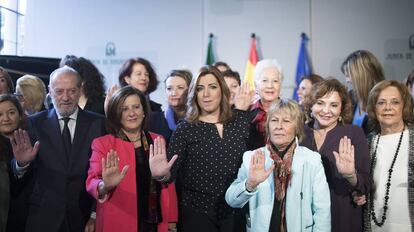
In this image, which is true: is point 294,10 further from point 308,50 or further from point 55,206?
point 55,206

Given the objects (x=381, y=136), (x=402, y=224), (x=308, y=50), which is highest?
(x=308, y=50)

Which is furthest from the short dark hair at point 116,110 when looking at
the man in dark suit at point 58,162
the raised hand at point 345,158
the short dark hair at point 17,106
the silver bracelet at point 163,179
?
the raised hand at point 345,158

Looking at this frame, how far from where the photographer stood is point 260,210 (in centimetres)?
250

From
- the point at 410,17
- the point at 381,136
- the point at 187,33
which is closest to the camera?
the point at 381,136

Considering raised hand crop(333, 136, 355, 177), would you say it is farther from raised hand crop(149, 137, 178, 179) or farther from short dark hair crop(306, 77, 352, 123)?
raised hand crop(149, 137, 178, 179)

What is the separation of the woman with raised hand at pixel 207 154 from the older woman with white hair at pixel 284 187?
0.56 feet

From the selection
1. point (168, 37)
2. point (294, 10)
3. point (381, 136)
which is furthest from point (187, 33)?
point (381, 136)

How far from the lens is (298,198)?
250 cm

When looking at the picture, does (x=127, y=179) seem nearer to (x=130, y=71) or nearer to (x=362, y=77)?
(x=130, y=71)

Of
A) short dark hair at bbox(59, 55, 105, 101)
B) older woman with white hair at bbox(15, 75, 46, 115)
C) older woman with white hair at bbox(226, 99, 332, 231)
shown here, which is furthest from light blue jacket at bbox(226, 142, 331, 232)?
older woman with white hair at bbox(15, 75, 46, 115)

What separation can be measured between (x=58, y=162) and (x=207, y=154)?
35.8 inches

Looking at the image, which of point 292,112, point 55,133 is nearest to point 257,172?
point 292,112

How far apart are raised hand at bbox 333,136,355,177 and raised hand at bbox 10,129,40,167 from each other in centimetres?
177

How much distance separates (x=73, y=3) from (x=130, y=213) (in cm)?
504
